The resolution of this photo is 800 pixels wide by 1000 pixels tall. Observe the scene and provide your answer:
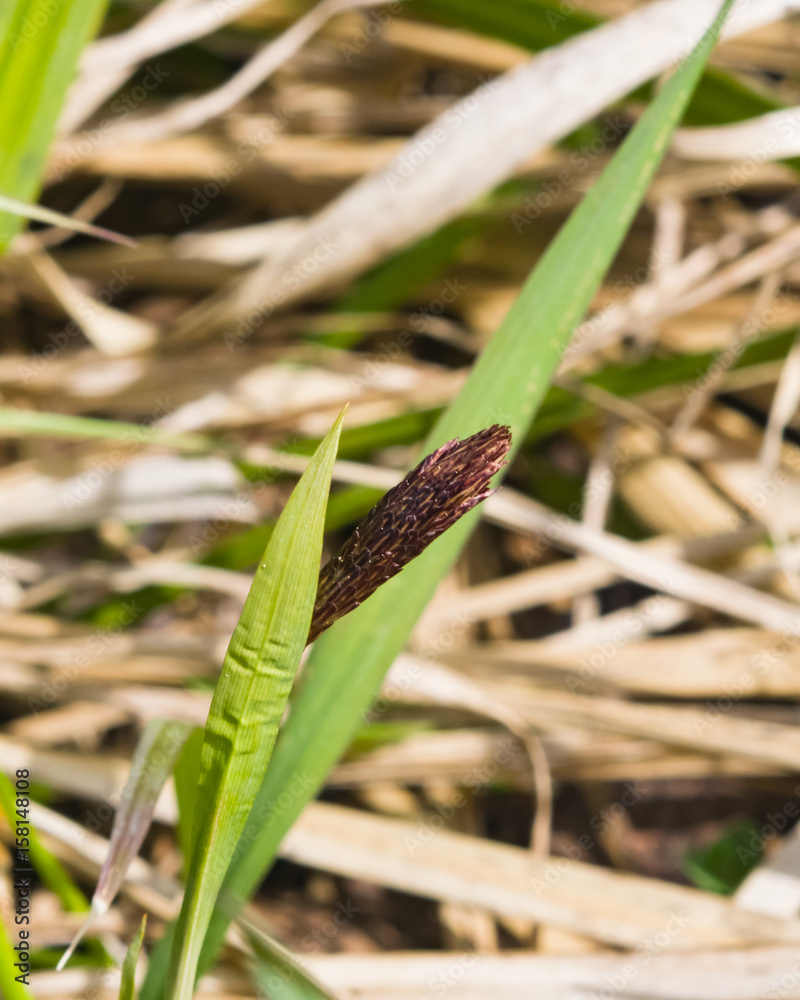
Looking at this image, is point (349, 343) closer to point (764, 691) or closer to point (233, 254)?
point (233, 254)

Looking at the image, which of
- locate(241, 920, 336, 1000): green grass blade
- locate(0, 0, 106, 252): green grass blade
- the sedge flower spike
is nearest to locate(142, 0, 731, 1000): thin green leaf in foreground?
locate(241, 920, 336, 1000): green grass blade

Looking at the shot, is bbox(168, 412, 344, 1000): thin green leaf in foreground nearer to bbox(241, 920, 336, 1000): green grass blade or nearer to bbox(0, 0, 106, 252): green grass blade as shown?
bbox(241, 920, 336, 1000): green grass blade

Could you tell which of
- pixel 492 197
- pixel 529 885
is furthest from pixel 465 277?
pixel 529 885

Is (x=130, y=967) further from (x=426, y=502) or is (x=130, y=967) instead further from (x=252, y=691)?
(x=426, y=502)

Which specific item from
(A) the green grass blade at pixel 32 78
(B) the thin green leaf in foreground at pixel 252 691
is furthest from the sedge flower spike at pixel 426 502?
(A) the green grass blade at pixel 32 78

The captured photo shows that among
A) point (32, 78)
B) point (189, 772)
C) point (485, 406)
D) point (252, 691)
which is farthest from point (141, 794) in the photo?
point (32, 78)

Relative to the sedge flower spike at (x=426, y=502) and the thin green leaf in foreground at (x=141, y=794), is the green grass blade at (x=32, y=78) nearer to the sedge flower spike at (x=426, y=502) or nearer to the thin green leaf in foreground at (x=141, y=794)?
the thin green leaf in foreground at (x=141, y=794)
